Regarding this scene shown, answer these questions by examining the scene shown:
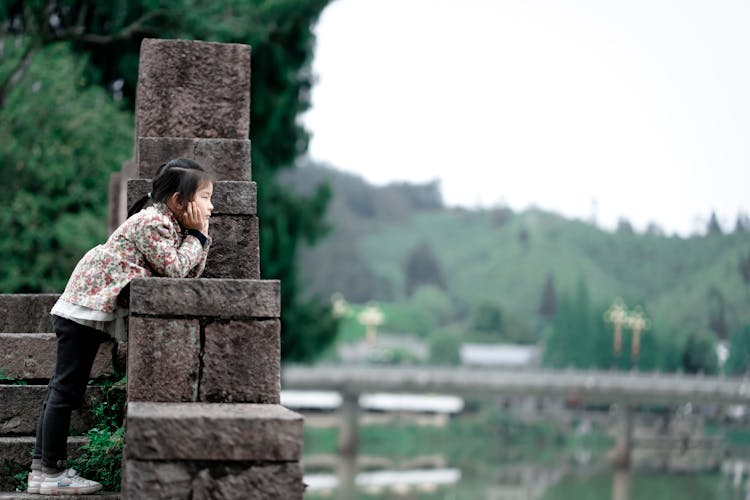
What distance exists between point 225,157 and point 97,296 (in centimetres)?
155

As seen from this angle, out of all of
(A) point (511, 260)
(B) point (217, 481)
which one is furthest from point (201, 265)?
(A) point (511, 260)

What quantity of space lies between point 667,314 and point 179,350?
8911 centimetres

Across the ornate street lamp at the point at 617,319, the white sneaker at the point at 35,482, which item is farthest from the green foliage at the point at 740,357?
the white sneaker at the point at 35,482

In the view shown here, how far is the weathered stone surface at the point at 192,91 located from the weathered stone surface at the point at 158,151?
0.56 feet

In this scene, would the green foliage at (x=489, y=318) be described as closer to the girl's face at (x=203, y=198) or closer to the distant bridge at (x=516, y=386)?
the distant bridge at (x=516, y=386)

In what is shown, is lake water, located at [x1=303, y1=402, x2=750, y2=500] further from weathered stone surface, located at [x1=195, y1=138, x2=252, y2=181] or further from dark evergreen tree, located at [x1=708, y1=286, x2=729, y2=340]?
weathered stone surface, located at [x1=195, y1=138, x2=252, y2=181]

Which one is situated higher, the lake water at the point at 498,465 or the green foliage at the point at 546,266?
the green foliage at the point at 546,266

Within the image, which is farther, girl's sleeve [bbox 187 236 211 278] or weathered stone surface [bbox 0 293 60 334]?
weathered stone surface [bbox 0 293 60 334]

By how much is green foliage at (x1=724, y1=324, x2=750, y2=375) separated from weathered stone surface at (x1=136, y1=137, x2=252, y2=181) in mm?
66193

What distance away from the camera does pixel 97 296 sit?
4586 millimetres

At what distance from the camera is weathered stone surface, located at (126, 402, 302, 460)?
381 cm

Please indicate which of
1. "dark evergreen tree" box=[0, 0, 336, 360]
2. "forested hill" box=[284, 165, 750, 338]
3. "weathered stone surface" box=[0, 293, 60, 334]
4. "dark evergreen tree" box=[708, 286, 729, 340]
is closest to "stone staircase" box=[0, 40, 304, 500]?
"weathered stone surface" box=[0, 293, 60, 334]

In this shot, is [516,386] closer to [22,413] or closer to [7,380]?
[7,380]

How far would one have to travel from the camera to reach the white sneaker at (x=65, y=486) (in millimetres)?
4586
